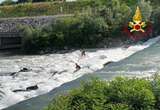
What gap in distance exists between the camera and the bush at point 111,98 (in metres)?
7.32

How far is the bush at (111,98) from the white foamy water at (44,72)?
946 centimetres

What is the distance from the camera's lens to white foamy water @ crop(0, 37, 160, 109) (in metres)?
18.5

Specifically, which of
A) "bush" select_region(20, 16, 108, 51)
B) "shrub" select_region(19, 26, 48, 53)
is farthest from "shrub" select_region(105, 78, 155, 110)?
"shrub" select_region(19, 26, 48, 53)

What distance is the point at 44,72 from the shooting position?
80.3 ft

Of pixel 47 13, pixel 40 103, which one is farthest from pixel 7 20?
pixel 40 103

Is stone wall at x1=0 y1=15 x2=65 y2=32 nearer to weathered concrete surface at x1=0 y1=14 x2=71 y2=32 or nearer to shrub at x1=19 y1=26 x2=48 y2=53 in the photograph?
weathered concrete surface at x1=0 y1=14 x2=71 y2=32

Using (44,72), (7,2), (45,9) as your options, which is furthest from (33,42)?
(7,2)

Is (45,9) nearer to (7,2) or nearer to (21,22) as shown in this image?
(21,22)

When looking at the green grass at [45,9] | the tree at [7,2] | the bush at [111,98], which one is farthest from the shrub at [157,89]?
the tree at [7,2]

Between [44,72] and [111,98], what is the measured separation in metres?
17.0

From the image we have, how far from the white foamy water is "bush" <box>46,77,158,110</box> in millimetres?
9463

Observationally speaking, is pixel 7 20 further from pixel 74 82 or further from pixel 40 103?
pixel 40 103

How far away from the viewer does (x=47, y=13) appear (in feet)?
151

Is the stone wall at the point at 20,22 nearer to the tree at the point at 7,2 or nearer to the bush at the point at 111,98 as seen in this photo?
the tree at the point at 7,2
